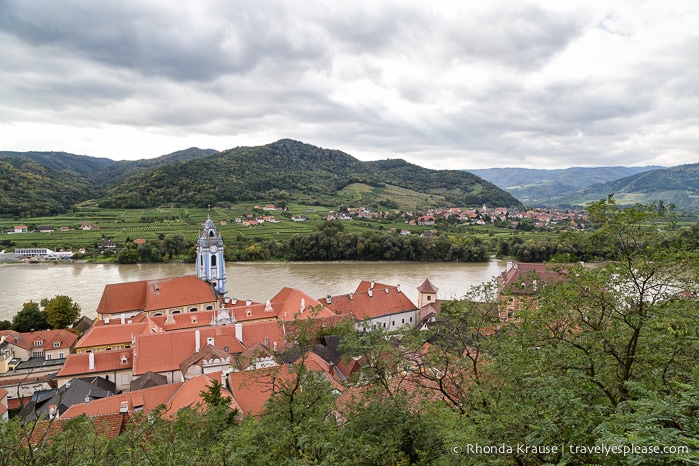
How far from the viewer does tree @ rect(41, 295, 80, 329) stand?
26391 millimetres

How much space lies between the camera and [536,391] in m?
4.62

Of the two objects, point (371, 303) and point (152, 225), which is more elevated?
point (152, 225)

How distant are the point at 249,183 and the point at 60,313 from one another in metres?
89.3

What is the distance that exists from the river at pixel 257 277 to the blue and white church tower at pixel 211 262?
189 inches

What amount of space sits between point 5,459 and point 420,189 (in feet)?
496

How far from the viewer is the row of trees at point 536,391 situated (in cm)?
401

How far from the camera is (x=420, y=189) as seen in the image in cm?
15112

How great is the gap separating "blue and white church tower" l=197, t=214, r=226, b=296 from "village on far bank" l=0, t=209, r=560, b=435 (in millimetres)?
681

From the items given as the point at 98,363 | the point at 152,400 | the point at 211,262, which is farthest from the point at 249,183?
the point at 152,400

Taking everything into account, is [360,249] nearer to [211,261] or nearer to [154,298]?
[211,261]

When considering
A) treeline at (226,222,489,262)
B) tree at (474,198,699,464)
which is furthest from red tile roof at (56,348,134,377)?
treeline at (226,222,489,262)

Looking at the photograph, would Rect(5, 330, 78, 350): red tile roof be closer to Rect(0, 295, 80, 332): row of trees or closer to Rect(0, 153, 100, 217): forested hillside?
Rect(0, 295, 80, 332): row of trees

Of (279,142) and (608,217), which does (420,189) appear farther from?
(608,217)

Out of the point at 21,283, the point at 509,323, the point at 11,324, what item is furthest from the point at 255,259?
the point at 509,323
